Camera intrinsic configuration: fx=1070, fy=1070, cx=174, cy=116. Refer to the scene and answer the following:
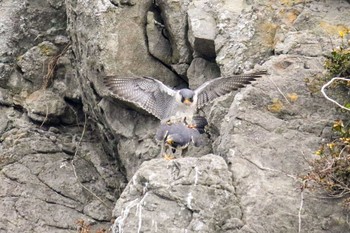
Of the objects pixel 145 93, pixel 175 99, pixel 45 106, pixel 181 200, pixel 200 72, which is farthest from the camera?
pixel 45 106

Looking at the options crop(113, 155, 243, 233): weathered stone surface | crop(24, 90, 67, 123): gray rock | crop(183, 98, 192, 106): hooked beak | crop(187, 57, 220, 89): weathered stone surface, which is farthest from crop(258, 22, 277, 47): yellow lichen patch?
crop(24, 90, 67, 123): gray rock

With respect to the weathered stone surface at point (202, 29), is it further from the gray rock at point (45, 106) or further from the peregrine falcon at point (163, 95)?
the gray rock at point (45, 106)

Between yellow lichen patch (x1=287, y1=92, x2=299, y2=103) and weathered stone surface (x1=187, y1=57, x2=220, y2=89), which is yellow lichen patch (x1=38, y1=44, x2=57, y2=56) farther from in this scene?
yellow lichen patch (x1=287, y1=92, x2=299, y2=103)

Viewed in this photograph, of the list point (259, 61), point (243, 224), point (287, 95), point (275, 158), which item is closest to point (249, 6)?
point (259, 61)

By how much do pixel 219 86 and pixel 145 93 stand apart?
79 cm

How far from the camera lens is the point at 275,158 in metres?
9.00

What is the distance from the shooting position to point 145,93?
10.6 m

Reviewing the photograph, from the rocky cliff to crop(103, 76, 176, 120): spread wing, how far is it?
1.19 ft

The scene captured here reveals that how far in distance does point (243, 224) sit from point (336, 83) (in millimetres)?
1736

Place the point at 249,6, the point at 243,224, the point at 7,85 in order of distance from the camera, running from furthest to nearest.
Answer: the point at 7,85 → the point at 249,6 → the point at 243,224

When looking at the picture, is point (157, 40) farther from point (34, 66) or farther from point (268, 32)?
point (34, 66)

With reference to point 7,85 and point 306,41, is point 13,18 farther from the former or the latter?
point 306,41

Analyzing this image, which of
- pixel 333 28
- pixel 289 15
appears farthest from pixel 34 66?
pixel 333 28

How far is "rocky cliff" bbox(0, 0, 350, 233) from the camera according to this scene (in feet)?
28.0
